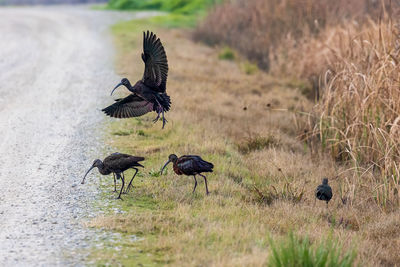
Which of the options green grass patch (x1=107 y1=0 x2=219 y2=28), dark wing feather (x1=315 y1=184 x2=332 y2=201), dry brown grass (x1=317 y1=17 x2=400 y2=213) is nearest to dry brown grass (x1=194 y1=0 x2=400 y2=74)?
dry brown grass (x1=317 y1=17 x2=400 y2=213)

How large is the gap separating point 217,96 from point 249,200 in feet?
22.6

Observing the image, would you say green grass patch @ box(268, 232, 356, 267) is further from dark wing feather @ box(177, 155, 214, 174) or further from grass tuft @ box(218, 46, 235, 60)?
grass tuft @ box(218, 46, 235, 60)

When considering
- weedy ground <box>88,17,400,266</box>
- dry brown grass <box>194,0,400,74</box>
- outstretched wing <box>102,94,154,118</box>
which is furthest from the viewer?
dry brown grass <box>194,0,400,74</box>

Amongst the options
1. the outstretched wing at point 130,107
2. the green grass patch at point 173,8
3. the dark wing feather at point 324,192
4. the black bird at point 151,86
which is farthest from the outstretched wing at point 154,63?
the green grass patch at point 173,8

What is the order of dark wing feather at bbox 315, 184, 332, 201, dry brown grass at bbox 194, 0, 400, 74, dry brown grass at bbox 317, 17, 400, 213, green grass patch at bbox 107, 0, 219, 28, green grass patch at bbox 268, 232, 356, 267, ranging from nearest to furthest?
green grass patch at bbox 268, 232, 356, 267, dark wing feather at bbox 315, 184, 332, 201, dry brown grass at bbox 317, 17, 400, 213, dry brown grass at bbox 194, 0, 400, 74, green grass patch at bbox 107, 0, 219, 28

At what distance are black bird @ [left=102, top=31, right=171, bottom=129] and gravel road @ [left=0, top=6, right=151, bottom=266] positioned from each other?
4.50 feet

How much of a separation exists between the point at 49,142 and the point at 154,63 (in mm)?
4214

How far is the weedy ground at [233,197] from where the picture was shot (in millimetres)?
5996

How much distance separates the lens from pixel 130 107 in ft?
22.9

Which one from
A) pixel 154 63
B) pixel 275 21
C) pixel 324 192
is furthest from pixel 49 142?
pixel 275 21

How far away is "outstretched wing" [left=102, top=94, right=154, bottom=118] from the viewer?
22.6 feet

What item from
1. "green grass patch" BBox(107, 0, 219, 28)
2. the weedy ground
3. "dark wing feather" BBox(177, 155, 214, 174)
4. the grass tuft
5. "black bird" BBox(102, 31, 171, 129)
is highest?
"green grass patch" BBox(107, 0, 219, 28)

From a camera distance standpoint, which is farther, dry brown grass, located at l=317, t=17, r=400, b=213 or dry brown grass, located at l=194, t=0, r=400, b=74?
dry brown grass, located at l=194, t=0, r=400, b=74

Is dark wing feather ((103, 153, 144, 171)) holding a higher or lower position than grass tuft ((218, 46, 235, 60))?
lower
